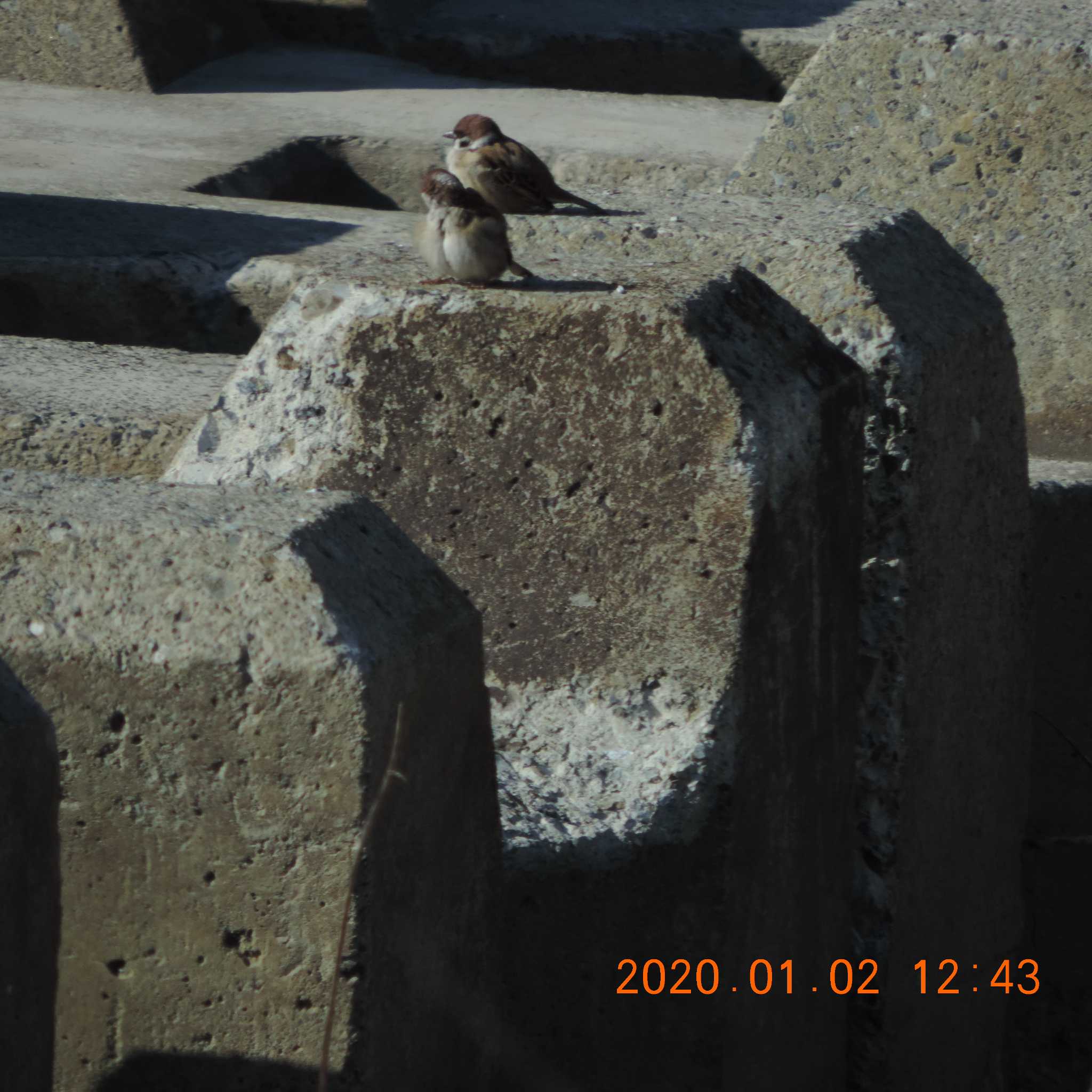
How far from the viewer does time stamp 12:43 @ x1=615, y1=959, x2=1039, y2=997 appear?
2584 mm

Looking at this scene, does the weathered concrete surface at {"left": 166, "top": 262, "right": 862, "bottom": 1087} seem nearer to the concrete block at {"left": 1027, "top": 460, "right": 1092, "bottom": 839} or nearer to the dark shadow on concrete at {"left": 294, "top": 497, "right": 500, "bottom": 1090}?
the dark shadow on concrete at {"left": 294, "top": 497, "right": 500, "bottom": 1090}

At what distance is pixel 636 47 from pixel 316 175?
91.8 inches

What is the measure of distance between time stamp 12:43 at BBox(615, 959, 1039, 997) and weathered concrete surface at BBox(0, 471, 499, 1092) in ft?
1.89

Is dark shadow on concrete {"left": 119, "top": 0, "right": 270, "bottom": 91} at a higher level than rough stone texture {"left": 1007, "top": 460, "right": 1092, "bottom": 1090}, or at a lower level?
higher

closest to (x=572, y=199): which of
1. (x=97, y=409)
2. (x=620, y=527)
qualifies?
(x=97, y=409)

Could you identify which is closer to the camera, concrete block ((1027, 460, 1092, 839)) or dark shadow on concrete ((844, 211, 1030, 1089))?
dark shadow on concrete ((844, 211, 1030, 1089))

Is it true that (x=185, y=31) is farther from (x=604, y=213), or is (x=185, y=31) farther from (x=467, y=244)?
(x=467, y=244)

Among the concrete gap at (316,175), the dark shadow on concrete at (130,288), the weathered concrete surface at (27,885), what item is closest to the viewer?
the weathered concrete surface at (27,885)

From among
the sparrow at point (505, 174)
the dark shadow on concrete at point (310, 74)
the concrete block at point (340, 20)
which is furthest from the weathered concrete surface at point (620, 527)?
the concrete block at point (340, 20)

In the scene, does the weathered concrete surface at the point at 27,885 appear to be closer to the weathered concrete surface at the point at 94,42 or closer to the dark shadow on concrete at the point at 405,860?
the dark shadow on concrete at the point at 405,860

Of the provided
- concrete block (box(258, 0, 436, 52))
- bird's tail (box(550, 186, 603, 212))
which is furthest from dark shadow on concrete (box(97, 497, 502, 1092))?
concrete block (box(258, 0, 436, 52))

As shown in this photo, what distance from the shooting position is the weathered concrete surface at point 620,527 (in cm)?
253

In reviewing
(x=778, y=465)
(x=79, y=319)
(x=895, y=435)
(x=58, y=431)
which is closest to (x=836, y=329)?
(x=895, y=435)

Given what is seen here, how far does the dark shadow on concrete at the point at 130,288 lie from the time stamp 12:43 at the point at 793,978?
2619 mm
